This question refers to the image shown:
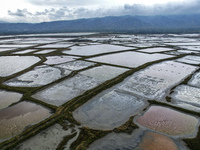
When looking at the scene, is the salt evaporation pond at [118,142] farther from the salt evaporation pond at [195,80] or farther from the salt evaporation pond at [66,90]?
the salt evaporation pond at [195,80]

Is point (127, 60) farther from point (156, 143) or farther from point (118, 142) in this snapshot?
point (118, 142)

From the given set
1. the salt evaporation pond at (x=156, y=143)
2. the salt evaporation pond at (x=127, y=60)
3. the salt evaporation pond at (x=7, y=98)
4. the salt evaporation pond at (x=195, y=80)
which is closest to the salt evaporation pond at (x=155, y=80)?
the salt evaporation pond at (x=195, y=80)

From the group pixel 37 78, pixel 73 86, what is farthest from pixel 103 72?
pixel 37 78

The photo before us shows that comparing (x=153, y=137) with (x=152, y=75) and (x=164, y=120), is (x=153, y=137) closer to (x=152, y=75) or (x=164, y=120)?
(x=164, y=120)

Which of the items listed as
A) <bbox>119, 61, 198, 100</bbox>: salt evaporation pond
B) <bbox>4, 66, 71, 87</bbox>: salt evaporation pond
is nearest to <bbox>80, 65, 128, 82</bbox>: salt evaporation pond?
<bbox>119, 61, 198, 100</bbox>: salt evaporation pond

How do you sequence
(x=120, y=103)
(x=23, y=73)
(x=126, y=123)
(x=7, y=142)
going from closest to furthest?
(x=7, y=142), (x=126, y=123), (x=120, y=103), (x=23, y=73)

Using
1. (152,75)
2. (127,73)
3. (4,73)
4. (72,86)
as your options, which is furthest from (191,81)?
(4,73)
